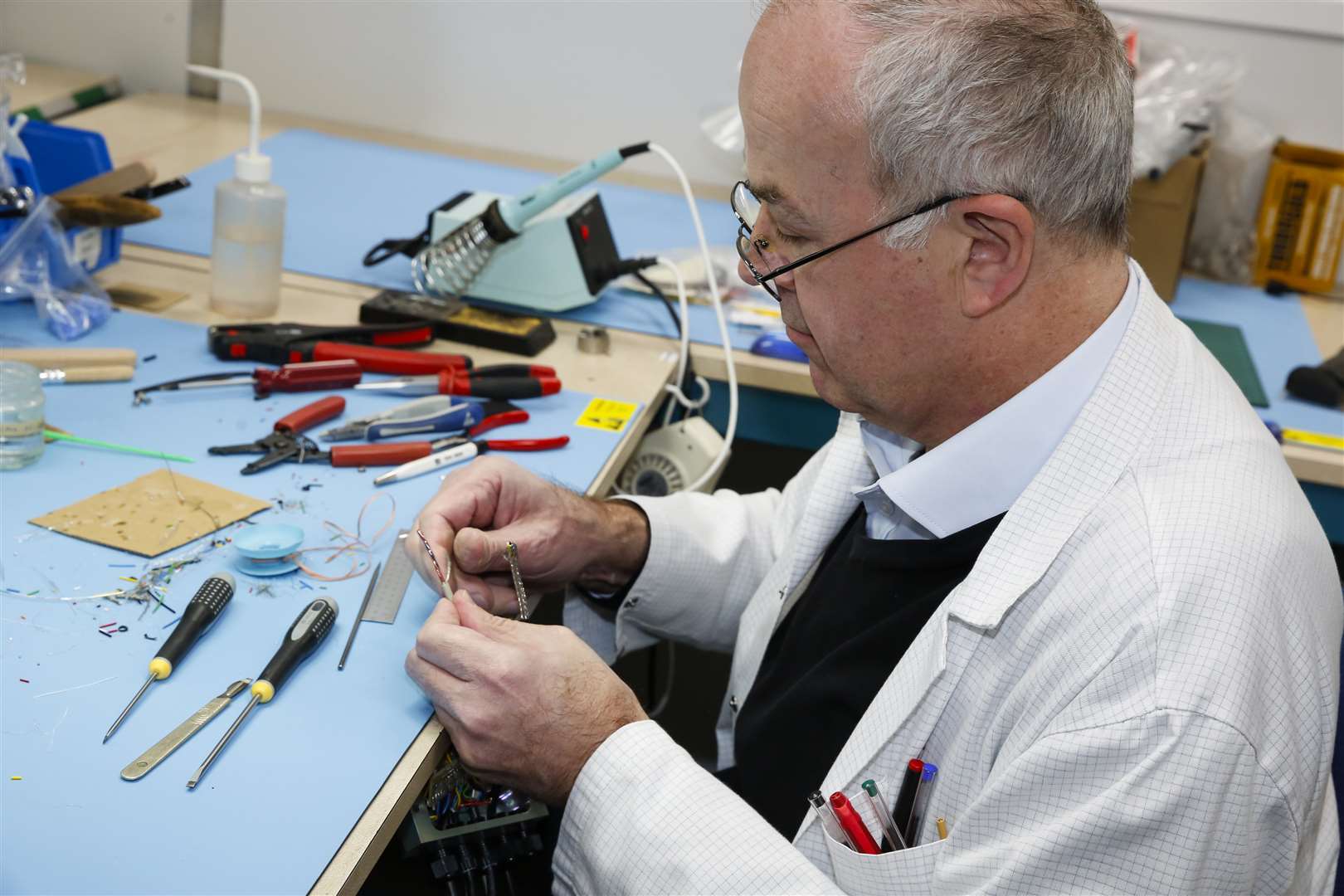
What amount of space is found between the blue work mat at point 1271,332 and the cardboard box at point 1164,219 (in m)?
0.07

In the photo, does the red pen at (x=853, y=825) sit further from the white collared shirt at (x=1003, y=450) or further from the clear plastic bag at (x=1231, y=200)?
the clear plastic bag at (x=1231, y=200)

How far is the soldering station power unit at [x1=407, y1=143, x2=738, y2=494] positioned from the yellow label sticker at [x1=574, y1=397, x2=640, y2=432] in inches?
5.3

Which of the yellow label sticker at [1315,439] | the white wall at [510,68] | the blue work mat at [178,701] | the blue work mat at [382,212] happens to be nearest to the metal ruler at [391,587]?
the blue work mat at [178,701]

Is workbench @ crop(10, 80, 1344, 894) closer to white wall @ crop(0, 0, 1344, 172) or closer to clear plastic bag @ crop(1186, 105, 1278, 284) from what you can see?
white wall @ crop(0, 0, 1344, 172)

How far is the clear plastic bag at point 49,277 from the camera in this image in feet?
4.95

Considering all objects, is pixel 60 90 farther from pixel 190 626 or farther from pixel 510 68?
pixel 190 626

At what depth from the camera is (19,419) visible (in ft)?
3.86

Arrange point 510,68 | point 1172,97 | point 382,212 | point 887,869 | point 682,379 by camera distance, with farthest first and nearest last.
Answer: point 510,68, point 1172,97, point 382,212, point 682,379, point 887,869

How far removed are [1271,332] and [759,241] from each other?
1424 mm

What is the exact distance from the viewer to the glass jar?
1.18m

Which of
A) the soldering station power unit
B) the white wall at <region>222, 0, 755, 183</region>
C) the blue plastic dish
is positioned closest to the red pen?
the blue plastic dish

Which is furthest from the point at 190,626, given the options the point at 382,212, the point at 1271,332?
the point at 1271,332

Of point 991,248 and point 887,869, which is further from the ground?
point 991,248

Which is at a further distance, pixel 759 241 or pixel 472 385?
pixel 472 385
